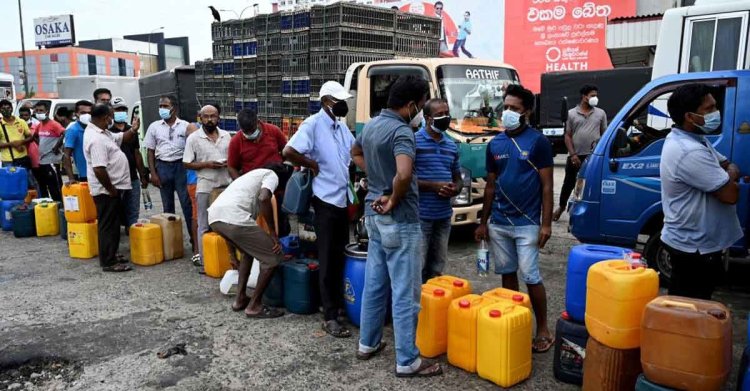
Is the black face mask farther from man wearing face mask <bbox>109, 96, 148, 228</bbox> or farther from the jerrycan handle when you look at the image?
man wearing face mask <bbox>109, 96, 148, 228</bbox>

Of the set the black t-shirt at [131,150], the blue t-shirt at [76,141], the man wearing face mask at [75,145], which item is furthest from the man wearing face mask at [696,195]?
the blue t-shirt at [76,141]

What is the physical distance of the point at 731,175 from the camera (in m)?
3.22

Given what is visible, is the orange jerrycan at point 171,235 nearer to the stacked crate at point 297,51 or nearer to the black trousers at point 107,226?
the black trousers at point 107,226

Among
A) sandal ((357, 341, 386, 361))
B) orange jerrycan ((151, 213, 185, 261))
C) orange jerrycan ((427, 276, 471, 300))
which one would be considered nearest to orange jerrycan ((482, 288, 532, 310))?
orange jerrycan ((427, 276, 471, 300))

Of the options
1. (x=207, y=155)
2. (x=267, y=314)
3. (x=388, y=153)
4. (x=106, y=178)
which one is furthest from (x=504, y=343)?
(x=106, y=178)

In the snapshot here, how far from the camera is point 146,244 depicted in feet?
21.5

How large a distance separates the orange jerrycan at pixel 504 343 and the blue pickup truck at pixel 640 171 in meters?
2.25

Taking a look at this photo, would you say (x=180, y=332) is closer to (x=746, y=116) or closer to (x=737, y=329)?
(x=737, y=329)

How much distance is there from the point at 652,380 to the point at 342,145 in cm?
280

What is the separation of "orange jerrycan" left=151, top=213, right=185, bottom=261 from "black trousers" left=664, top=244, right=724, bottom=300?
17.7 feet

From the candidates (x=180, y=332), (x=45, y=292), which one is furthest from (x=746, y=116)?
(x=45, y=292)

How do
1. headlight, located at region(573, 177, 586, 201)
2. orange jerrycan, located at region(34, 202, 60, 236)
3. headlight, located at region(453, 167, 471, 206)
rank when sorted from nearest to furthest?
headlight, located at region(573, 177, 586, 201) < headlight, located at region(453, 167, 471, 206) < orange jerrycan, located at region(34, 202, 60, 236)

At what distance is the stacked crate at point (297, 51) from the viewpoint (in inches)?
319

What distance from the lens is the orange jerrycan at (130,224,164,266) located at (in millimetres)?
6531
